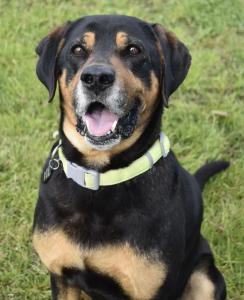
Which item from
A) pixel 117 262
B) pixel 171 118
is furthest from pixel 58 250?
pixel 171 118

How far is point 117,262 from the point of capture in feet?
9.50

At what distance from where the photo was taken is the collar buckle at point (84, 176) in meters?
2.91

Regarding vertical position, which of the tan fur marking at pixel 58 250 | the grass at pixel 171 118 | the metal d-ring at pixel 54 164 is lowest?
the grass at pixel 171 118

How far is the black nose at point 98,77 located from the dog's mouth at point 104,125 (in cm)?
13

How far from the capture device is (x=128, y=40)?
9.40ft

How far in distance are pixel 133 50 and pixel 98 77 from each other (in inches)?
13.6

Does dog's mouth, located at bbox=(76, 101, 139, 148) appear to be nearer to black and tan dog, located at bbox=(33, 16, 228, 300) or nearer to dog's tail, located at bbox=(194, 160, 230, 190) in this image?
black and tan dog, located at bbox=(33, 16, 228, 300)

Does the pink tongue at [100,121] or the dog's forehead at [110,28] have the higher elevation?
the dog's forehead at [110,28]

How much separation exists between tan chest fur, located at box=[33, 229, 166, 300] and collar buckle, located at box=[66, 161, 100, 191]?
0.89 ft

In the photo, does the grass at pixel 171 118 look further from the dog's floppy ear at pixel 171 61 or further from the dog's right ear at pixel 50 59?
the dog's floppy ear at pixel 171 61

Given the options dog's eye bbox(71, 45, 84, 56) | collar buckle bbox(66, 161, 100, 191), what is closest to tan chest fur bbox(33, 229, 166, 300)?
collar buckle bbox(66, 161, 100, 191)

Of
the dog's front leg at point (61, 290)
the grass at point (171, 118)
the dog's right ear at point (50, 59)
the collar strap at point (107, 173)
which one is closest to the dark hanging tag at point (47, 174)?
the collar strap at point (107, 173)

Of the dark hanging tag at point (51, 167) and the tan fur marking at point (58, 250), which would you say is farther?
the dark hanging tag at point (51, 167)

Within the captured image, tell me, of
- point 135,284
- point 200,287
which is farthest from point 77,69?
point 200,287
